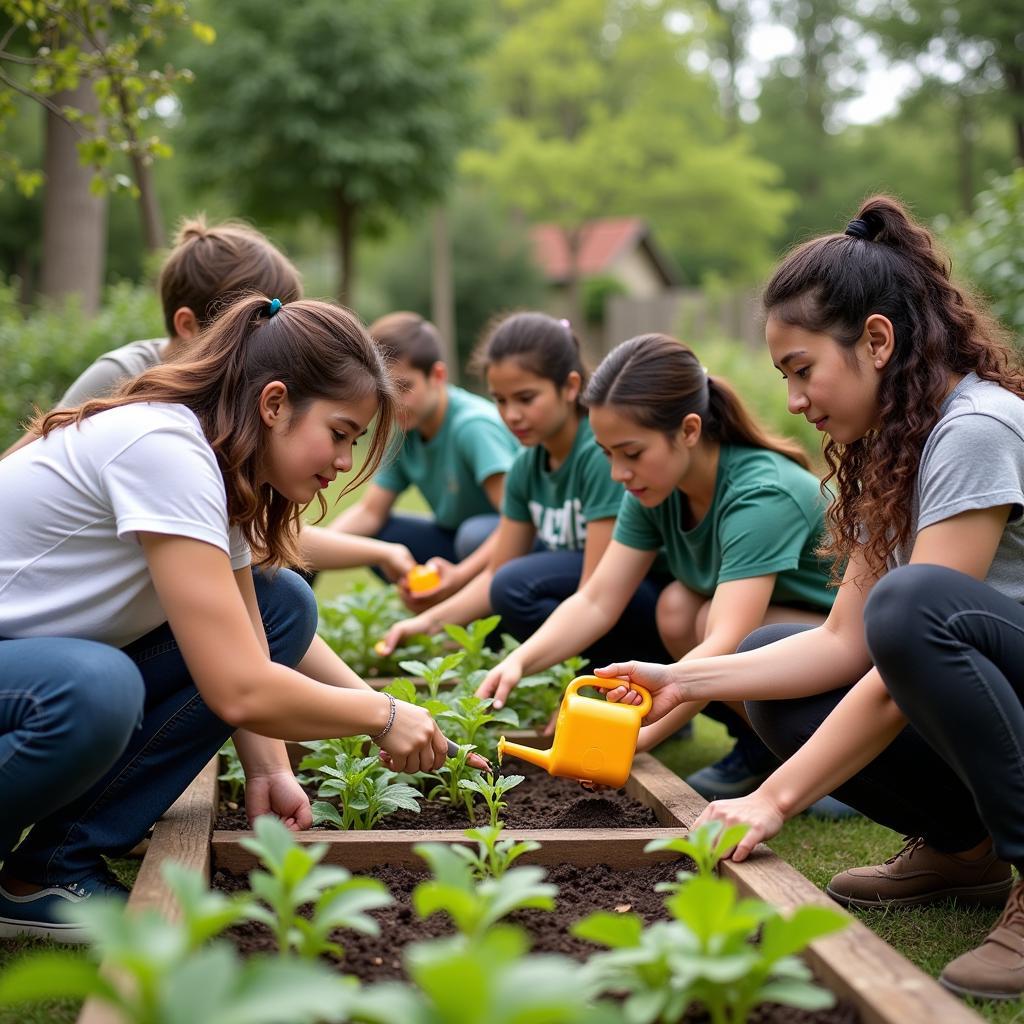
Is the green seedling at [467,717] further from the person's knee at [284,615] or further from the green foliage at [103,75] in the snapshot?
the green foliage at [103,75]

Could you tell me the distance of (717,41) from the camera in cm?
3462

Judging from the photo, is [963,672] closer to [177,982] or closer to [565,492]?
[177,982]

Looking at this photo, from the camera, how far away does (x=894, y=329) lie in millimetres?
2279

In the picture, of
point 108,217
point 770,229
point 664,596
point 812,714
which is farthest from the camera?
point 770,229

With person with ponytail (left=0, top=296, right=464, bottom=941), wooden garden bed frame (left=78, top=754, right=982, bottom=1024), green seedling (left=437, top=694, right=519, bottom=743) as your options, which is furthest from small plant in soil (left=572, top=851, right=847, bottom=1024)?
green seedling (left=437, top=694, right=519, bottom=743)

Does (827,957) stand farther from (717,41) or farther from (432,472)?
(717,41)

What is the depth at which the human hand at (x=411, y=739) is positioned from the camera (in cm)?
230

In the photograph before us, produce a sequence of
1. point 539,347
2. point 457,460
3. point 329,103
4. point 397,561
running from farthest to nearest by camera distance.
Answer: point 329,103 < point 457,460 < point 397,561 < point 539,347

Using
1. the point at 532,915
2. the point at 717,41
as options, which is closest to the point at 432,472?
the point at 532,915

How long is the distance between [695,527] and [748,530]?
26cm

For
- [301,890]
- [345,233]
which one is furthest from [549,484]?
[345,233]

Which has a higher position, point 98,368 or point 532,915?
point 98,368

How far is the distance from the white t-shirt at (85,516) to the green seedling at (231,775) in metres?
0.80

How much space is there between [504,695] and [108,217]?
22.9 meters
